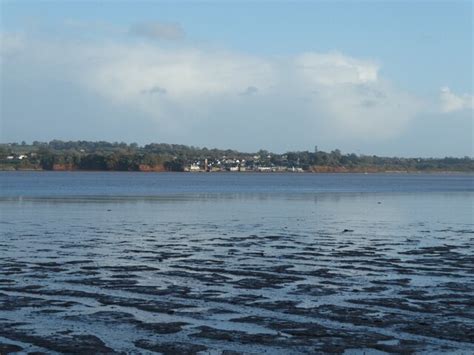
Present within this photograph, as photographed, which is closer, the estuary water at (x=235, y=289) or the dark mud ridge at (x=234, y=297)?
the dark mud ridge at (x=234, y=297)

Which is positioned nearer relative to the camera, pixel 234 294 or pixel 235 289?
pixel 234 294

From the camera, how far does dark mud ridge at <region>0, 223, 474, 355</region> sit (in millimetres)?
14812

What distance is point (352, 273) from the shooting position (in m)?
23.6

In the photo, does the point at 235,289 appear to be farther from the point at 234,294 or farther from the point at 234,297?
the point at 234,297

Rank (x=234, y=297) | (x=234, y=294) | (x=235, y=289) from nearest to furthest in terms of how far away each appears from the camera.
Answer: (x=234, y=297) < (x=234, y=294) < (x=235, y=289)

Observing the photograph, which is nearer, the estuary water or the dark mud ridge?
the dark mud ridge

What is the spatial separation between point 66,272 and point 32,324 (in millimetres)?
7171

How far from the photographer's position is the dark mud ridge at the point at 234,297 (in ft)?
48.6

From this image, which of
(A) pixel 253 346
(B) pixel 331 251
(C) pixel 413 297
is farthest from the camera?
(B) pixel 331 251

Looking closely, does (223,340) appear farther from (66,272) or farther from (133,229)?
(133,229)

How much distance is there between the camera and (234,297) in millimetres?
19312

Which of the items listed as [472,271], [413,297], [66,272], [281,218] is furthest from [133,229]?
[413,297]

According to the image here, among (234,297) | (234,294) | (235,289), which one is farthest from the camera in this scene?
(235,289)

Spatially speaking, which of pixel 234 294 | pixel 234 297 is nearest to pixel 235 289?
pixel 234 294
